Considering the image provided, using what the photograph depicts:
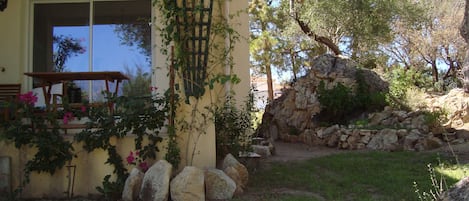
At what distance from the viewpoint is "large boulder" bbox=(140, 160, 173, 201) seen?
178 inches

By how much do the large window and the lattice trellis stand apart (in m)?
1.36

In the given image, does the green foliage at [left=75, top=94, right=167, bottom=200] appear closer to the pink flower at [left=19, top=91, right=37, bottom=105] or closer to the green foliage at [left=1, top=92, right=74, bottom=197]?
the green foliage at [left=1, top=92, right=74, bottom=197]

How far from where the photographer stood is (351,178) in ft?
19.8

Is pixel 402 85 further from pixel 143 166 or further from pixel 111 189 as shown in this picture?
pixel 111 189

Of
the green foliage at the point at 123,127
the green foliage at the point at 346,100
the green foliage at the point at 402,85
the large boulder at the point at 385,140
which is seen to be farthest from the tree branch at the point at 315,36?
the green foliage at the point at 123,127

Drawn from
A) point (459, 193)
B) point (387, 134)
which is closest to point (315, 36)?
point (387, 134)

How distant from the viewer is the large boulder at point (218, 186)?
4.75 m

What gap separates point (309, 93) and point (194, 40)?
7570 millimetres

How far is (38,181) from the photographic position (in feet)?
16.5

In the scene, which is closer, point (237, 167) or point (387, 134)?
point (237, 167)

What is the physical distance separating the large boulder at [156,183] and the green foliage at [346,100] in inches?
299

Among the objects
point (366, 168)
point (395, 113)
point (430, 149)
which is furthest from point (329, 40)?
point (366, 168)

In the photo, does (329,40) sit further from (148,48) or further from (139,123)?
(139,123)

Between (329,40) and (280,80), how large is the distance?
9211 mm
